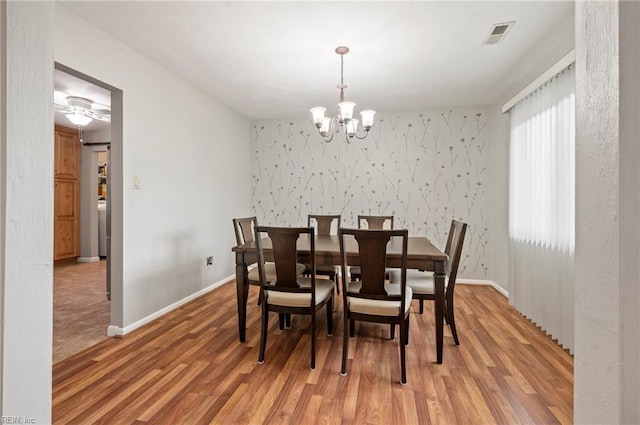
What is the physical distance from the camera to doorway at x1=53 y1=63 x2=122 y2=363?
2.60 m

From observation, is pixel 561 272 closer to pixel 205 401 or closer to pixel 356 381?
pixel 356 381

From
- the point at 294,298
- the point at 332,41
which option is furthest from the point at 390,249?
the point at 332,41

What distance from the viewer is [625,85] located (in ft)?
1.40

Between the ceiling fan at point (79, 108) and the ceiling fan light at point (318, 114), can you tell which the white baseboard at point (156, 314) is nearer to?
the ceiling fan light at point (318, 114)

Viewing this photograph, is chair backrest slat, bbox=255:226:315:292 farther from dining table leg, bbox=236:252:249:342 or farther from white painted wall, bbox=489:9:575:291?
white painted wall, bbox=489:9:575:291

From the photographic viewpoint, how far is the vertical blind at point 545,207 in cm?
237

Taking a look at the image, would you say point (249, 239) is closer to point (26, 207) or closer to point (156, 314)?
point (156, 314)

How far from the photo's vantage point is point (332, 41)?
2.49 meters

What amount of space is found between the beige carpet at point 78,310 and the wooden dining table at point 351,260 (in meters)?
1.23

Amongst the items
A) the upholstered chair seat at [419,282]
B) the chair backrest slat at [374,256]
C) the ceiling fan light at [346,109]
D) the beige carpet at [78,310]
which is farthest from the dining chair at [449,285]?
the beige carpet at [78,310]

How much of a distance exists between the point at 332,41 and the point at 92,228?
580 centimetres

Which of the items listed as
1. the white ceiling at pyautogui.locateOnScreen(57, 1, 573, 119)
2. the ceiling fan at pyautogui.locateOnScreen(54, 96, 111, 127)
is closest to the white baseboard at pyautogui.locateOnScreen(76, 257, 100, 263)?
the ceiling fan at pyautogui.locateOnScreen(54, 96, 111, 127)

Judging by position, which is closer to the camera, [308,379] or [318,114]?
[308,379]

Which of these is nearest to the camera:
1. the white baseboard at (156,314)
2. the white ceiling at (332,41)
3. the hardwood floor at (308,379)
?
the hardwood floor at (308,379)
